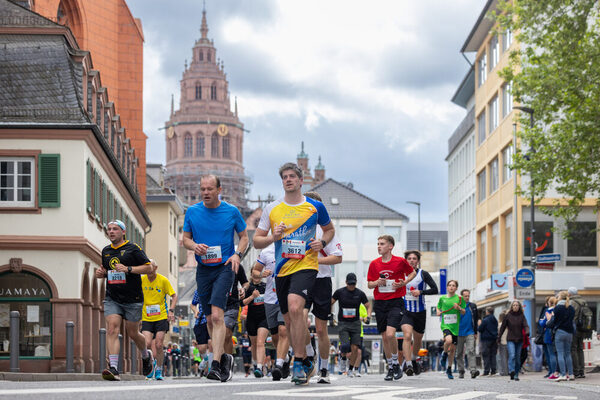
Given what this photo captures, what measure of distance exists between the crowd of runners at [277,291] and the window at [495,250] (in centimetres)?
3717

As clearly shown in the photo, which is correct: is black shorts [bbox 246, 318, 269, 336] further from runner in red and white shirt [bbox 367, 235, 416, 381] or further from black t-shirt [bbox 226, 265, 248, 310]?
runner in red and white shirt [bbox 367, 235, 416, 381]

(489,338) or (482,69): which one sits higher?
(482,69)

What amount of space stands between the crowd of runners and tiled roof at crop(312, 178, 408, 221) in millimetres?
88319

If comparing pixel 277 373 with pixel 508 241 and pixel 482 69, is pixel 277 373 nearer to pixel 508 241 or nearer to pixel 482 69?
pixel 508 241

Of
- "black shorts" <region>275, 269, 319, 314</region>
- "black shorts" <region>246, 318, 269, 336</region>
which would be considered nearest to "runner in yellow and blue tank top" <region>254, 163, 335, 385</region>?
"black shorts" <region>275, 269, 319, 314</region>

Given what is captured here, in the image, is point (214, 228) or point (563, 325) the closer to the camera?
point (214, 228)

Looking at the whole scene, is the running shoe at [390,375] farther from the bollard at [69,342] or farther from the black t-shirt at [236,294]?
the bollard at [69,342]

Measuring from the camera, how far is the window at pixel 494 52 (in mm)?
60016

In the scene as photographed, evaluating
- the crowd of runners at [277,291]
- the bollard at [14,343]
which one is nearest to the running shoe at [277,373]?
the crowd of runners at [277,291]

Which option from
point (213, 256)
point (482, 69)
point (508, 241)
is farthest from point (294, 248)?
point (482, 69)

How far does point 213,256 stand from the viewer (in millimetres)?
13320

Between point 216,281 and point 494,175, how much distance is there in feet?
160

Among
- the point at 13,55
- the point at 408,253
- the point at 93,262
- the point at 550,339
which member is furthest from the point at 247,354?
the point at 408,253

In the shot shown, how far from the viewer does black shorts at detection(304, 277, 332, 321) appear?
1316 centimetres
